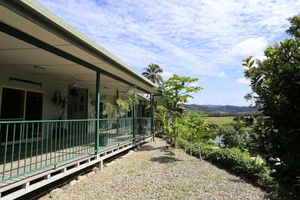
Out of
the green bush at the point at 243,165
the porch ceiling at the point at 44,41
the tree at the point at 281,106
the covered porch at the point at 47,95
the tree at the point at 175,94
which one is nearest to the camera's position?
the tree at the point at 281,106

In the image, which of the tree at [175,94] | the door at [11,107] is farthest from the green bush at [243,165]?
the door at [11,107]

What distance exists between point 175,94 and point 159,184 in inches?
202

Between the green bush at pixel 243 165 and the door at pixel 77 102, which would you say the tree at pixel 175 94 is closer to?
the green bush at pixel 243 165

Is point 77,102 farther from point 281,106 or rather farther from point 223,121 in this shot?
point 281,106

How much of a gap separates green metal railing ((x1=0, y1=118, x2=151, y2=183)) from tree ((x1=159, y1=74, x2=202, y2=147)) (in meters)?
1.81

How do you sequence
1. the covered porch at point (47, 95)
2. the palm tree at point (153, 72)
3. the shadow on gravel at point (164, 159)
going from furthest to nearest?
the palm tree at point (153, 72), the shadow on gravel at point (164, 159), the covered porch at point (47, 95)

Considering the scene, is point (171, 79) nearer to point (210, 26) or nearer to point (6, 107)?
point (210, 26)

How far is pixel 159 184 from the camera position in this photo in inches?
214

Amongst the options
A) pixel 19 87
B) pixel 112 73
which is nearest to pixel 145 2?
pixel 112 73

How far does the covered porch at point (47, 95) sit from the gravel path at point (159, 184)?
667 mm

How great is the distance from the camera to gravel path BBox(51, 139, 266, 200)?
15.6 feet

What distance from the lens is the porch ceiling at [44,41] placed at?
10.3 ft

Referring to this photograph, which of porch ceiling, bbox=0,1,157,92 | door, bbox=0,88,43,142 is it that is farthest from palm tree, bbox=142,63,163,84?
porch ceiling, bbox=0,1,157,92

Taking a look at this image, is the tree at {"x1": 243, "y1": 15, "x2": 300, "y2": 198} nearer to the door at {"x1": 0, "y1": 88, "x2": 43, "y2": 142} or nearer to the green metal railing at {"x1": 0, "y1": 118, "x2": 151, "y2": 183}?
the green metal railing at {"x1": 0, "y1": 118, "x2": 151, "y2": 183}
